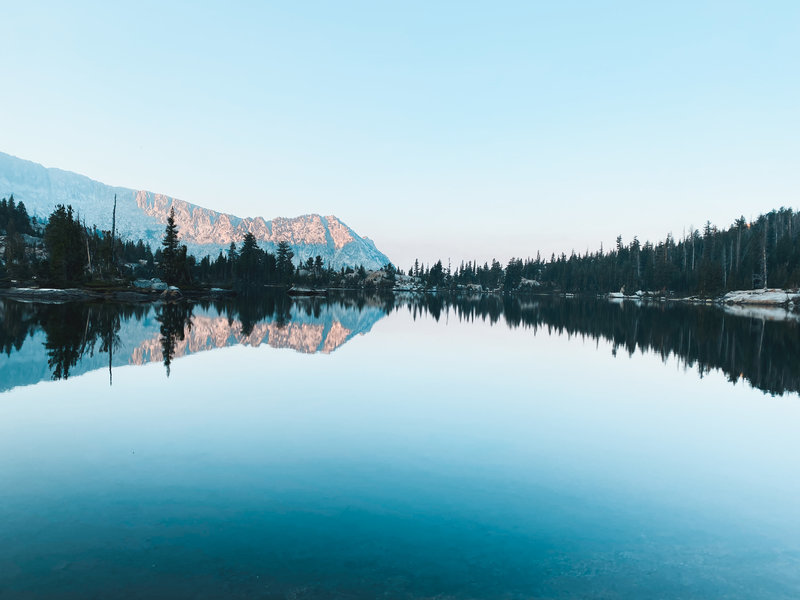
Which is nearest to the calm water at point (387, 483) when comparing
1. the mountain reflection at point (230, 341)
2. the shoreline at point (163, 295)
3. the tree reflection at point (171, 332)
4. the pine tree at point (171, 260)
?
the mountain reflection at point (230, 341)

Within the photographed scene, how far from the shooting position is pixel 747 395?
23.6m

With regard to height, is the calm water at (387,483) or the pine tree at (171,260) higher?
the pine tree at (171,260)

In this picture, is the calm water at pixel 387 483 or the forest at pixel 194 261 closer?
the calm water at pixel 387 483

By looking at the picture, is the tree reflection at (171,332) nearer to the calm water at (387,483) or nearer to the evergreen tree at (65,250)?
the calm water at (387,483)

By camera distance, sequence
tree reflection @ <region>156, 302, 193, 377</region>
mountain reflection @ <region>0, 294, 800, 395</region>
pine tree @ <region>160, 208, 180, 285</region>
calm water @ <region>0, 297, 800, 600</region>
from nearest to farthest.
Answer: calm water @ <region>0, 297, 800, 600</region> < mountain reflection @ <region>0, 294, 800, 395</region> < tree reflection @ <region>156, 302, 193, 377</region> < pine tree @ <region>160, 208, 180, 285</region>

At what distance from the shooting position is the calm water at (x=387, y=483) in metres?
7.78

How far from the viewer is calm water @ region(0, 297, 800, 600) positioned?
7.78 meters

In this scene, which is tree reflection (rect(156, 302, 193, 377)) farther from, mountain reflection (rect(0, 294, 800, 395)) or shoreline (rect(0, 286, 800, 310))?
shoreline (rect(0, 286, 800, 310))

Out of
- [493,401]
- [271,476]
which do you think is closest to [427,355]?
[493,401]

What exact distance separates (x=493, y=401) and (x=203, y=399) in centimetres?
1266

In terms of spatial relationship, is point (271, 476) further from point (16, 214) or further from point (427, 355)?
point (16, 214)

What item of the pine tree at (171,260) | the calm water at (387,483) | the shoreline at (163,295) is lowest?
the calm water at (387,483)

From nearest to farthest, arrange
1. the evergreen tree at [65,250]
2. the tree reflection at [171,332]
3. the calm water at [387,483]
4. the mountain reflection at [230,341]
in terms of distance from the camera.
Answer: the calm water at [387,483], the mountain reflection at [230,341], the tree reflection at [171,332], the evergreen tree at [65,250]

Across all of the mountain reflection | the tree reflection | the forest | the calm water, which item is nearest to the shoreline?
the forest
